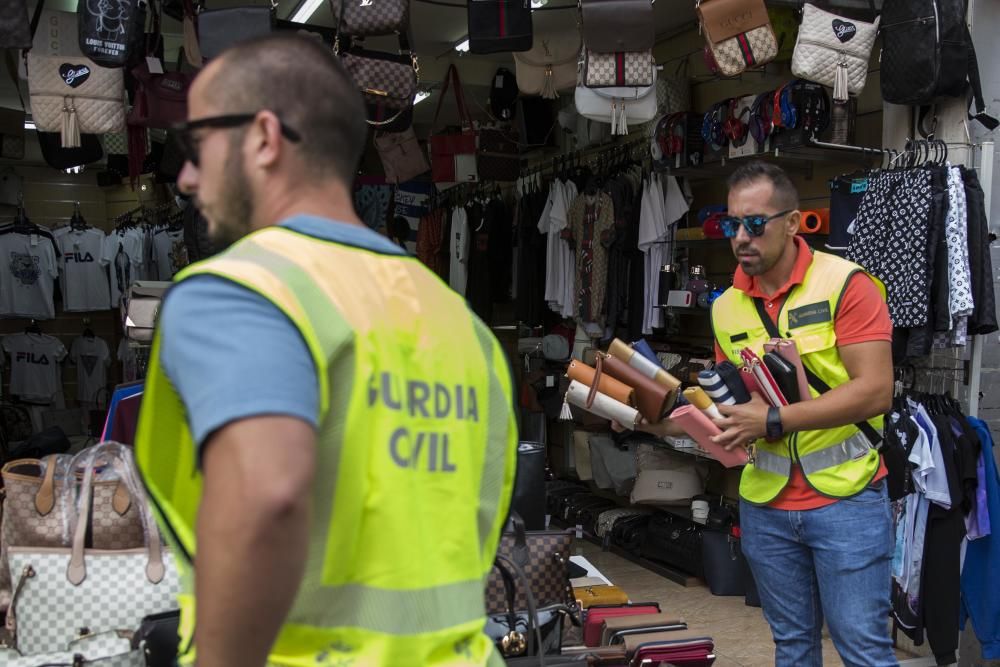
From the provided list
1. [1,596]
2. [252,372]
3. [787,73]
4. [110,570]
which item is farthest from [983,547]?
[252,372]

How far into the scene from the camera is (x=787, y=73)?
18.7 ft

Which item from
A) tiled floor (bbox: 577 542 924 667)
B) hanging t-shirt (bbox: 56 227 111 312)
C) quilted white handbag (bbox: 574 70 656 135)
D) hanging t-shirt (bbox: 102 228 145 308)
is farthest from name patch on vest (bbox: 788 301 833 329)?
hanging t-shirt (bbox: 56 227 111 312)

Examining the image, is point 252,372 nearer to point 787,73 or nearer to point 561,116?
point 787,73

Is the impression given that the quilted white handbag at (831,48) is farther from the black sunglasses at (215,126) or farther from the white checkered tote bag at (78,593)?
the black sunglasses at (215,126)

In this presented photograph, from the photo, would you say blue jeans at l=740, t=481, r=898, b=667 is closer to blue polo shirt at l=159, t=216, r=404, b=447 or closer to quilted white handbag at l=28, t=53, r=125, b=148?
blue polo shirt at l=159, t=216, r=404, b=447

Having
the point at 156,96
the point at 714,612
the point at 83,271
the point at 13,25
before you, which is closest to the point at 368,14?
the point at 156,96

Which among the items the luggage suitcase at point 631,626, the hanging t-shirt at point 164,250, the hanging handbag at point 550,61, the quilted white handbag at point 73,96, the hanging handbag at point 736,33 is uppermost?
the hanging handbag at point 550,61

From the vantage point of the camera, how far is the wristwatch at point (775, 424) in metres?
2.62

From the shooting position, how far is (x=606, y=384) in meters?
2.64

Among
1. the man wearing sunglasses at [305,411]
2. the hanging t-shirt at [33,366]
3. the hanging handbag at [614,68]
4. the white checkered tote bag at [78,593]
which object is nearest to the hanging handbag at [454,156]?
the hanging handbag at [614,68]

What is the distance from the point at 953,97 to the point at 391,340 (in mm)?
4045

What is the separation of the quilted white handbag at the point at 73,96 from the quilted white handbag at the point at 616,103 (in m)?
2.19

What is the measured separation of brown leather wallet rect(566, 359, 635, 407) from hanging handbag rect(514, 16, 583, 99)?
11.0ft

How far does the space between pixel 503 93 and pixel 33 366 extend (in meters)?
6.51
